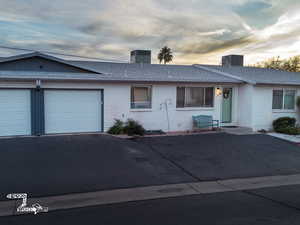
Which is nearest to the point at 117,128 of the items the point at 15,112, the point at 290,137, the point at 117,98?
the point at 117,98

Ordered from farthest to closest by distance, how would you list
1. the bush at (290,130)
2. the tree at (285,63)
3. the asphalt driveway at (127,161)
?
the tree at (285,63) < the bush at (290,130) < the asphalt driveway at (127,161)

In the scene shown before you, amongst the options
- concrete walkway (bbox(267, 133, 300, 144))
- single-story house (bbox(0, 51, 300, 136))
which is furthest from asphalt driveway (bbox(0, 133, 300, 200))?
single-story house (bbox(0, 51, 300, 136))

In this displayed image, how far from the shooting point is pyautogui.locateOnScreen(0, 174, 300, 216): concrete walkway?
16.8 feet

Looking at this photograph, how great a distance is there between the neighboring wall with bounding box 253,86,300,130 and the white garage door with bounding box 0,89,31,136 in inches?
486

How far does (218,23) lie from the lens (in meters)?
16.5

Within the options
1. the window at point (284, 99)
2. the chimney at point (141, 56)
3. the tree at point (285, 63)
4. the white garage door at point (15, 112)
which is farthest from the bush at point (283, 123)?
the tree at point (285, 63)

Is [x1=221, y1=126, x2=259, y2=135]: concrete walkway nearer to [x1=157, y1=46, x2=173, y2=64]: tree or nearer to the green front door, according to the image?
the green front door

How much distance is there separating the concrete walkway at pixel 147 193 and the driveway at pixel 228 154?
500 mm

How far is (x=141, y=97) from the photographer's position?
14055 millimetres

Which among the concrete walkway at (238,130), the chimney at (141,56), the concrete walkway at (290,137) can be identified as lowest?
the concrete walkway at (290,137)

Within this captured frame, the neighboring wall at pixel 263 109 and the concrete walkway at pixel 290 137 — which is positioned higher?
the neighboring wall at pixel 263 109

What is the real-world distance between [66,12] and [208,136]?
1022 centimetres

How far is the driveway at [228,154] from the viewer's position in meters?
7.86

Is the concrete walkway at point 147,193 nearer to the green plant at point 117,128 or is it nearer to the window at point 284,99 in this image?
the green plant at point 117,128
